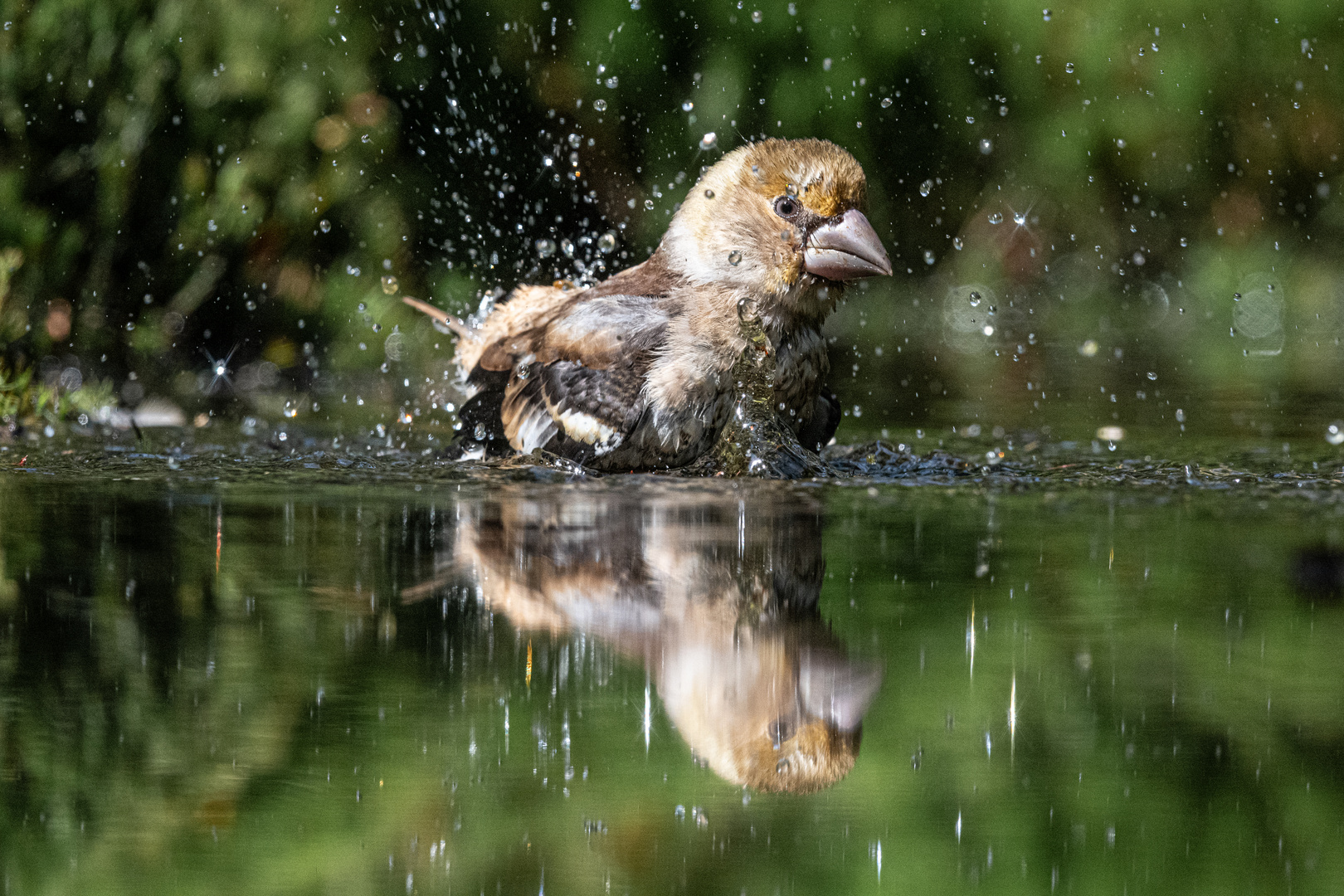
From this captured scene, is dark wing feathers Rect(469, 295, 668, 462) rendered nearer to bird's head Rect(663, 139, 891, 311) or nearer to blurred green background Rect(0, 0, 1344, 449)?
bird's head Rect(663, 139, 891, 311)

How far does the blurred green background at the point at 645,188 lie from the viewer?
8344mm

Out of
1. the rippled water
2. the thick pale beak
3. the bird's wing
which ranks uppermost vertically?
the thick pale beak

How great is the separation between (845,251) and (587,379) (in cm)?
94

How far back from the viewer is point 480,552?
418 centimetres

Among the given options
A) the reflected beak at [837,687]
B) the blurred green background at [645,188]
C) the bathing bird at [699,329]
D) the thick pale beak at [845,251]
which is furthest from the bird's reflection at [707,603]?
the blurred green background at [645,188]

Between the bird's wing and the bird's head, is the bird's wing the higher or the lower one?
the lower one

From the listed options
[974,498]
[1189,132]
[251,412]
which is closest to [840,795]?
[974,498]

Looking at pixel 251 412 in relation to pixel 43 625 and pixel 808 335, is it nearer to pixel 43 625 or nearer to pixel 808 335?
pixel 808 335

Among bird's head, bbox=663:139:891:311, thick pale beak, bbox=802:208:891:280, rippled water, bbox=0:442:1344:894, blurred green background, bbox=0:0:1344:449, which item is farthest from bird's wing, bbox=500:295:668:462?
blurred green background, bbox=0:0:1344:449

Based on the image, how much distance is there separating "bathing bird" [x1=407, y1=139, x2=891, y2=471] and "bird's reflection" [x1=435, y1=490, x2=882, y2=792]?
0.54m

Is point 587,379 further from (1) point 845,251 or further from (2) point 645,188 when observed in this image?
(2) point 645,188

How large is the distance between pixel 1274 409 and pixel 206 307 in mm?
5428

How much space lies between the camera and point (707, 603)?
3.58m

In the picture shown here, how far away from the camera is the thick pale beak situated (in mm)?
5750
